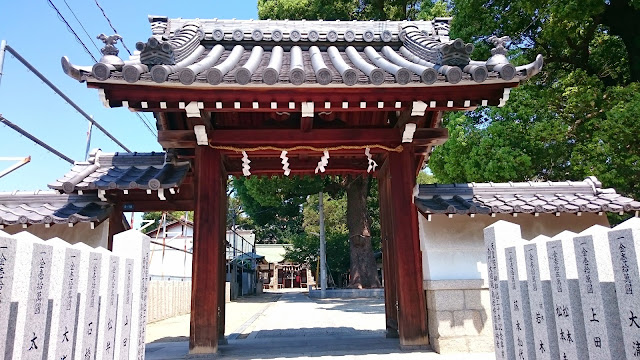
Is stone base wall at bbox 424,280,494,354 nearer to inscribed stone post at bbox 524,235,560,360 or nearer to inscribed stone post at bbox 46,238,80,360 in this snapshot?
inscribed stone post at bbox 524,235,560,360

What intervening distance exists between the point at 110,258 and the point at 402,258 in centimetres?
445

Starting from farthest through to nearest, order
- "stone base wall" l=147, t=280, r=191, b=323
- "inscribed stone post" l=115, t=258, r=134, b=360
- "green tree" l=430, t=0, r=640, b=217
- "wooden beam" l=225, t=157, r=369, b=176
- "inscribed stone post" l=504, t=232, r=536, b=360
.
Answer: "stone base wall" l=147, t=280, r=191, b=323 < "green tree" l=430, t=0, r=640, b=217 < "wooden beam" l=225, t=157, r=369, b=176 < "inscribed stone post" l=115, t=258, r=134, b=360 < "inscribed stone post" l=504, t=232, r=536, b=360

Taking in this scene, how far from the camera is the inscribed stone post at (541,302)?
3.07m

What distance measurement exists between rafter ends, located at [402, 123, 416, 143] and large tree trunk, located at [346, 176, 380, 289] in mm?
14273

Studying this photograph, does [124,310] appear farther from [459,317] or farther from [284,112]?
[459,317]

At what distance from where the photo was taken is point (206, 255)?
644 cm

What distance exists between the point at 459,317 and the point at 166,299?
13.1 m

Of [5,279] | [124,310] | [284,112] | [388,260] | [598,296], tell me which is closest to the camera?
[5,279]

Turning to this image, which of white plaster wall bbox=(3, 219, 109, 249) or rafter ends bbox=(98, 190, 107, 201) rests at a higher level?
rafter ends bbox=(98, 190, 107, 201)

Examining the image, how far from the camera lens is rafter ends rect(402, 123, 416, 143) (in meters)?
6.45

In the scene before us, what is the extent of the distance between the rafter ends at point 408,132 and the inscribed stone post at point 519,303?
3.03 metres

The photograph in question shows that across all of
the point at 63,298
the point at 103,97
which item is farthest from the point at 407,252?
the point at 63,298

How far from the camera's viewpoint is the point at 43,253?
7.75 ft

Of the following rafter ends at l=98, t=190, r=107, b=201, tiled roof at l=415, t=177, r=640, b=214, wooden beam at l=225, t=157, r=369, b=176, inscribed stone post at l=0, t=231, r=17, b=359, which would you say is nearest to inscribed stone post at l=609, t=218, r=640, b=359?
inscribed stone post at l=0, t=231, r=17, b=359
